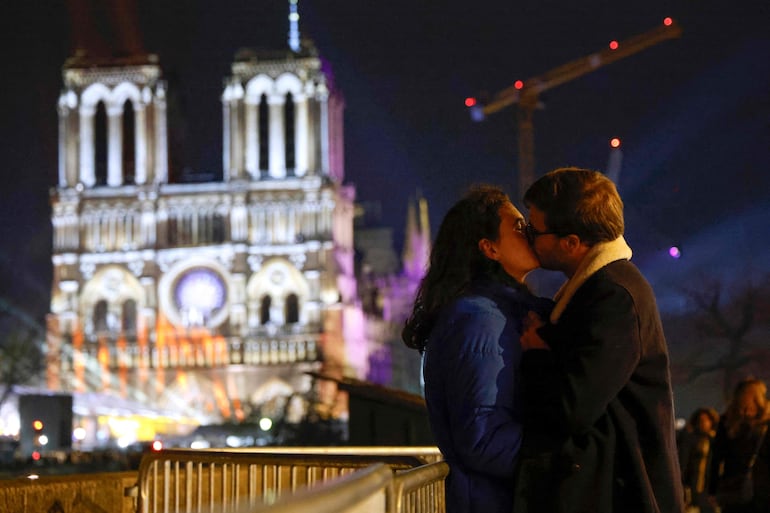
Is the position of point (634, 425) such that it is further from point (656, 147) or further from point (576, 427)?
point (656, 147)

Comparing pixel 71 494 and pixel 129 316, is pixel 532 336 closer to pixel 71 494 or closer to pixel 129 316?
pixel 71 494

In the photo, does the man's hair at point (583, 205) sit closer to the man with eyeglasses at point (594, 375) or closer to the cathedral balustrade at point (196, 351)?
the man with eyeglasses at point (594, 375)

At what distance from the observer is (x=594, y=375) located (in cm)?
368

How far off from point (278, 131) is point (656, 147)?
36490mm

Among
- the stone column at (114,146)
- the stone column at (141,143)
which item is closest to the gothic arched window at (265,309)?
the stone column at (141,143)

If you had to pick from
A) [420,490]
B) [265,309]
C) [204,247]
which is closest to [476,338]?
[420,490]

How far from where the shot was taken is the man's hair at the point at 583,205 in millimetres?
3943

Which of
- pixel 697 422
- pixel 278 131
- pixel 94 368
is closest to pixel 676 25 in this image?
pixel 278 131

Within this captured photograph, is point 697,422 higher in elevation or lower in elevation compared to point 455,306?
lower

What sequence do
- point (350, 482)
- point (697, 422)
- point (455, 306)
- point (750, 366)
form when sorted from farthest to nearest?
point (750, 366) → point (697, 422) → point (455, 306) → point (350, 482)

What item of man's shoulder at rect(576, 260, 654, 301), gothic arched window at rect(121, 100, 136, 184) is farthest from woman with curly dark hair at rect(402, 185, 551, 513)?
gothic arched window at rect(121, 100, 136, 184)

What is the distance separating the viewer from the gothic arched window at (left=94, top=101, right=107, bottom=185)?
265 feet

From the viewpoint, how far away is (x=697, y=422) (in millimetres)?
12070

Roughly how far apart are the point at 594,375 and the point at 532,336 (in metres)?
0.32
